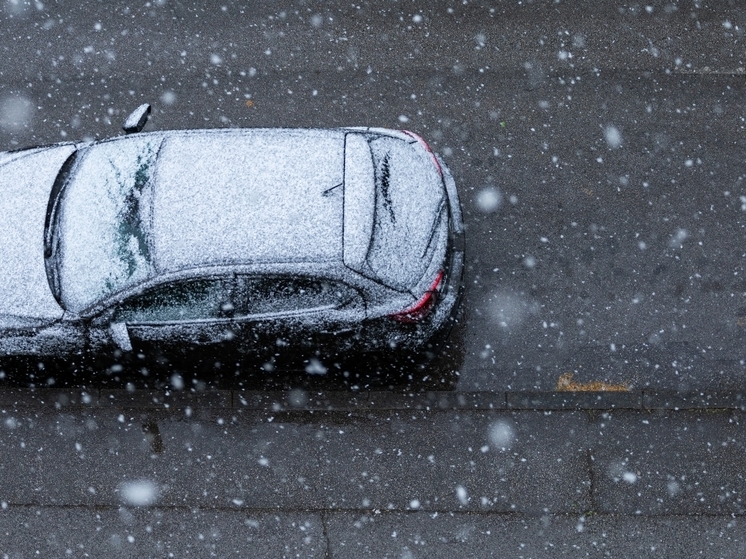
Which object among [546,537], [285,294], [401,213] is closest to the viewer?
[285,294]

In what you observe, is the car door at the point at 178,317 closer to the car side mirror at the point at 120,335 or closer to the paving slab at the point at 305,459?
the car side mirror at the point at 120,335

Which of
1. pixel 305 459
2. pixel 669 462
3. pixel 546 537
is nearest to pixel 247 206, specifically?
pixel 305 459

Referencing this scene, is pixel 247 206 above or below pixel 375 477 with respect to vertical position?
above

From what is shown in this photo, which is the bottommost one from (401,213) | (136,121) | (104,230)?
(104,230)

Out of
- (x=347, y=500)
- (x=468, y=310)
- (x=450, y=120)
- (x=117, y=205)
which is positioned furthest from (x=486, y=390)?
(x=117, y=205)

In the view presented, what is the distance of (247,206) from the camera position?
4.85m

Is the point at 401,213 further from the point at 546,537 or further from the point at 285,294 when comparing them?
the point at 546,537

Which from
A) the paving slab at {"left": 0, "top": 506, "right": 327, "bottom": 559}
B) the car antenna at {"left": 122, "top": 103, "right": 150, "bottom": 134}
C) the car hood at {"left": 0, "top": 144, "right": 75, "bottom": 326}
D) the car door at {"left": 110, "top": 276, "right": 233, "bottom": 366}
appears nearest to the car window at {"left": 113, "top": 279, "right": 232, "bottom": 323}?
the car door at {"left": 110, "top": 276, "right": 233, "bottom": 366}

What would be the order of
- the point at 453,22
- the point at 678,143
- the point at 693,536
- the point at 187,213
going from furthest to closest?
the point at 453,22 → the point at 678,143 → the point at 693,536 → the point at 187,213

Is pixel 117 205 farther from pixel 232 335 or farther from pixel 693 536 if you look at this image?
pixel 693 536

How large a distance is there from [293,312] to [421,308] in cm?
90

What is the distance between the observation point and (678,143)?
650cm

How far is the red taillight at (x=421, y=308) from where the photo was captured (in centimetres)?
511

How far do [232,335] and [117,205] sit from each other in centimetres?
121
